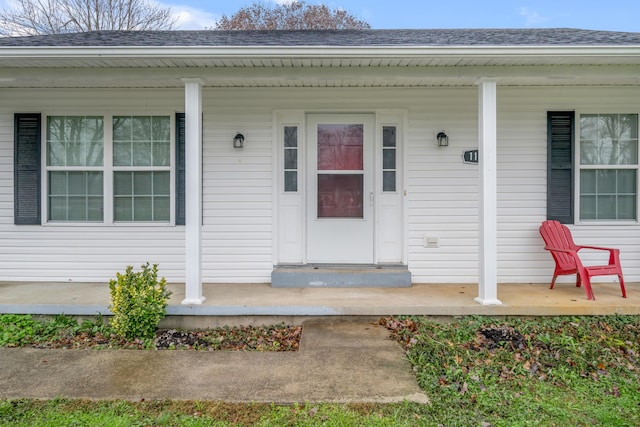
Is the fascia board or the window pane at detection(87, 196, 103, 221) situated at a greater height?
the fascia board

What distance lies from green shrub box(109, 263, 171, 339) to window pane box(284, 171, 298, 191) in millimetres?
1951

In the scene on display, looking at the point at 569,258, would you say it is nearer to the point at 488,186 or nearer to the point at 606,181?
the point at 606,181

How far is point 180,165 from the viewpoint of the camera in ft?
17.4

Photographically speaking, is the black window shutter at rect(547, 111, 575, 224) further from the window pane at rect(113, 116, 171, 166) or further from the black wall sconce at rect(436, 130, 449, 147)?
the window pane at rect(113, 116, 171, 166)

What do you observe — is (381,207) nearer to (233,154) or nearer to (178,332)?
(233,154)

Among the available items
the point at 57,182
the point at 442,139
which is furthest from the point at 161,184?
the point at 442,139

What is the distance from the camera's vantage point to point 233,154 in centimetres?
535

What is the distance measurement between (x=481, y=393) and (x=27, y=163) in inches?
212

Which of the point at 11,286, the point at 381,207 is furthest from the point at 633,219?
the point at 11,286

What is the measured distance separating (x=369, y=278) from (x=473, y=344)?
1.54m

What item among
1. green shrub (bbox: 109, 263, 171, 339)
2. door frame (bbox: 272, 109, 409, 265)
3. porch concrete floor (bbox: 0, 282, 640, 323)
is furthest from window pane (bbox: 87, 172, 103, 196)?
door frame (bbox: 272, 109, 409, 265)

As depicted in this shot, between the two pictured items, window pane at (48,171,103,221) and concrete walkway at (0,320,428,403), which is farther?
window pane at (48,171,103,221)

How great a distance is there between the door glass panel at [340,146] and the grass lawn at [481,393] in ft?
7.09

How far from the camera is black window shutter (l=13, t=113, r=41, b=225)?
→ 17.4ft
